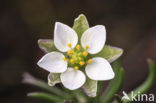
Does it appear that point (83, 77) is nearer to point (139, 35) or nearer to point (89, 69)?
point (89, 69)

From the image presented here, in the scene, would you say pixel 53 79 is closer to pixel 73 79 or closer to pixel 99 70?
pixel 73 79

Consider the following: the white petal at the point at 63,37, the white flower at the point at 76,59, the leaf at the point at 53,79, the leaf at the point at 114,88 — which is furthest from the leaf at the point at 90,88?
the leaf at the point at 114,88

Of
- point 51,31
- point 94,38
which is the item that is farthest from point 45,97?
point 51,31

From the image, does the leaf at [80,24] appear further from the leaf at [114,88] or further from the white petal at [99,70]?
the leaf at [114,88]

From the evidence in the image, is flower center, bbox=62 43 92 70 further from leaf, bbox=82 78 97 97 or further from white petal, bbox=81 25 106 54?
leaf, bbox=82 78 97 97

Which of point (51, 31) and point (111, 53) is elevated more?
point (111, 53)

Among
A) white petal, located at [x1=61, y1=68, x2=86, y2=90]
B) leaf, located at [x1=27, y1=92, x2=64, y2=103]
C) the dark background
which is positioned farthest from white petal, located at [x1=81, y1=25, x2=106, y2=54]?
the dark background

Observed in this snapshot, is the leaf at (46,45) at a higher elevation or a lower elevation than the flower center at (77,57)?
higher
